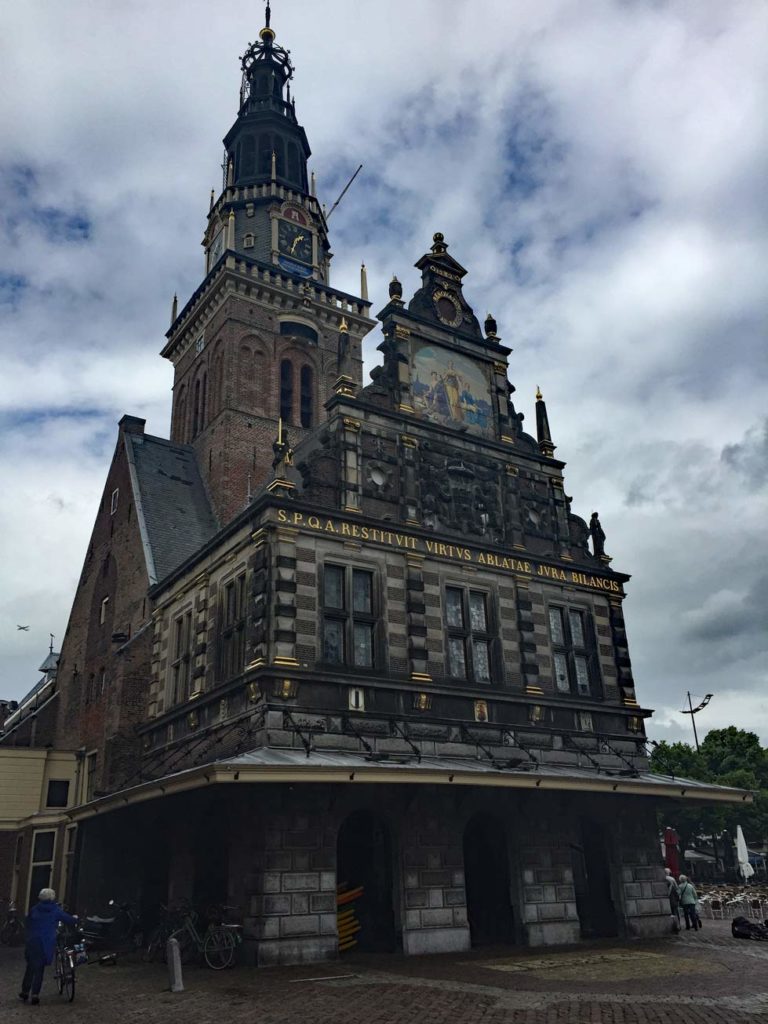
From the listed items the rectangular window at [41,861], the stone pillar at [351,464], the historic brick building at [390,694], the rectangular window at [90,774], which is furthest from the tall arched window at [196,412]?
the rectangular window at [41,861]

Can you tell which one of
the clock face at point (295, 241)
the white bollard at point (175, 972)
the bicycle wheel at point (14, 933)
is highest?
the clock face at point (295, 241)

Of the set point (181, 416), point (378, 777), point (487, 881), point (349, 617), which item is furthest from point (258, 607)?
point (181, 416)

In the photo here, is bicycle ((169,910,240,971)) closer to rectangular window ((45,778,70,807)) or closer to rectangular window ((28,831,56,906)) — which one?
rectangular window ((28,831,56,906))

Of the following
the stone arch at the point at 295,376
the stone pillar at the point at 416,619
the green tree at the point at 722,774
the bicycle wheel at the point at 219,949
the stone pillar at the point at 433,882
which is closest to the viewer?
the bicycle wheel at the point at 219,949


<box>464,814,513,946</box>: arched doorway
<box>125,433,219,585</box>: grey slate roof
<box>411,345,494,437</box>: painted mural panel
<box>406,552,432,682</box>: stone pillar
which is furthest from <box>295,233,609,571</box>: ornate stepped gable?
<box>464,814,513,946</box>: arched doorway

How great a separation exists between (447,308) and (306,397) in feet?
40.8

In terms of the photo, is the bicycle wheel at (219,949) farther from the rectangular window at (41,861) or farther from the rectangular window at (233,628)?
the rectangular window at (41,861)

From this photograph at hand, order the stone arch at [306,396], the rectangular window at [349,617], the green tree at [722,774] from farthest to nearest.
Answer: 1. the green tree at [722,774]
2. the stone arch at [306,396]
3. the rectangular window at [349,617]

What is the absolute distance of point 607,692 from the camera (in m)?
25.3

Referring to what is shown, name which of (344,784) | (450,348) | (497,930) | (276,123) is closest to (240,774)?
(344,784)

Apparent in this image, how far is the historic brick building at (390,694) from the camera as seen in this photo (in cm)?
1859

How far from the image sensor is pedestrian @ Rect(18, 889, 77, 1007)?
1362 centimetres

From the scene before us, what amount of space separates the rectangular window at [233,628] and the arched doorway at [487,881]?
7.08 meters

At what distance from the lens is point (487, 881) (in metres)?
21.9
